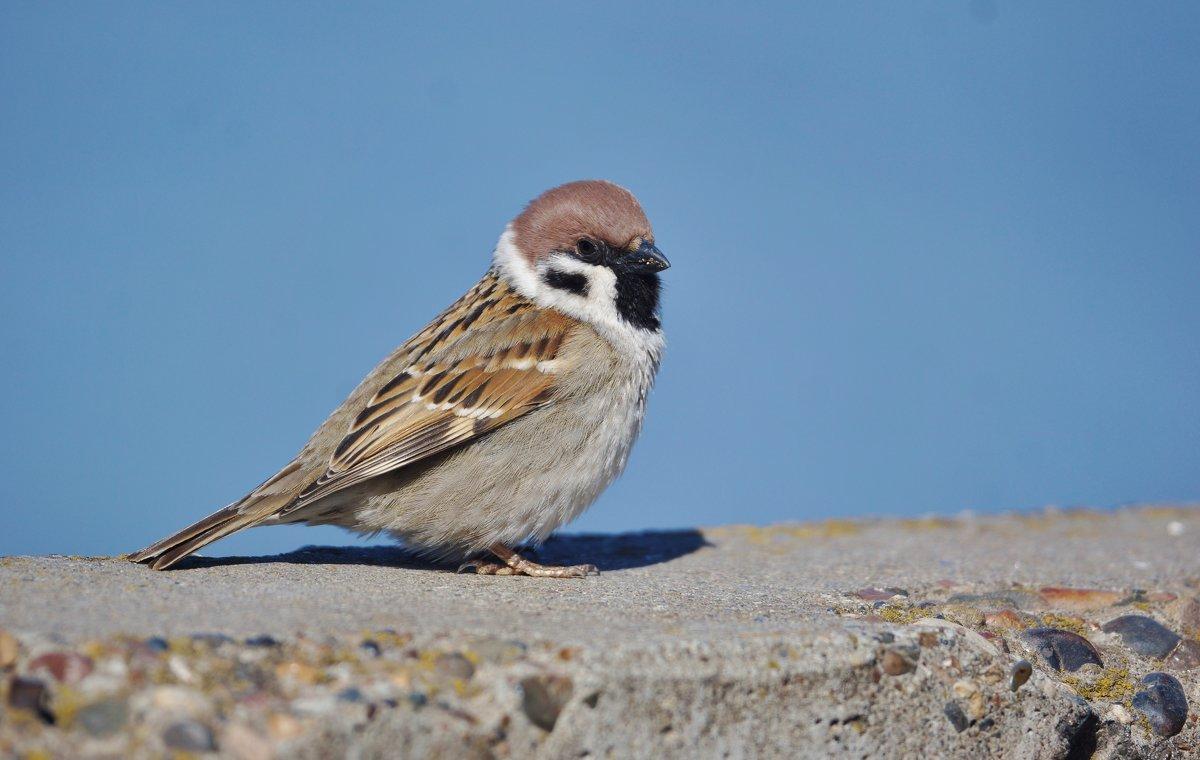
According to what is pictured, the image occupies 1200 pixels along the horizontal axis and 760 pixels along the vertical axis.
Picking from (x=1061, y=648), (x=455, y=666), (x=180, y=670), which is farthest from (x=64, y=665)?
(x=1061, y=648)

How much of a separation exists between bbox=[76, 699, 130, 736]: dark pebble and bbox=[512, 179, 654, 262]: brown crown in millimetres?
2777

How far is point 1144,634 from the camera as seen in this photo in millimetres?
3287

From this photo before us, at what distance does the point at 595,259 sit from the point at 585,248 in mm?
62

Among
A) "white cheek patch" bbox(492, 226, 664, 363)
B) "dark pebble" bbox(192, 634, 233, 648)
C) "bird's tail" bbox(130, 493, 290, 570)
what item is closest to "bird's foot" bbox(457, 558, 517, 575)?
"bird's tail" bbox(130, 493, 290, 570)

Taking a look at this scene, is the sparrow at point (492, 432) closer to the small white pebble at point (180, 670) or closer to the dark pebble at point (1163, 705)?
the small white pebble at point (180, 670)

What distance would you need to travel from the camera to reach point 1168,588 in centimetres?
386

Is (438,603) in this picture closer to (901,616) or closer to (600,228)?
(901,616)

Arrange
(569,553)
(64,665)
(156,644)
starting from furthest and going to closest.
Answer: (569,553), (156,644), (64,665)

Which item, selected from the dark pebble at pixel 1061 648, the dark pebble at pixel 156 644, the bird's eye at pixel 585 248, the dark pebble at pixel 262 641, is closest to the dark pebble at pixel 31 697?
the dark pebble at pixel 156 644

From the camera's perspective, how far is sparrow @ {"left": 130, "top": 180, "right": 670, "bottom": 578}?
12.7ft

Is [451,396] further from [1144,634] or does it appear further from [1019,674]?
[1144,634]

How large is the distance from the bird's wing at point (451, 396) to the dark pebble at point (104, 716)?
1804mm

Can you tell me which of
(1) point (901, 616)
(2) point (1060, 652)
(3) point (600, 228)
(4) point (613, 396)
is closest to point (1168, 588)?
(2) point (1060, 652)

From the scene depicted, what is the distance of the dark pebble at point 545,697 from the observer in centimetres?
222
